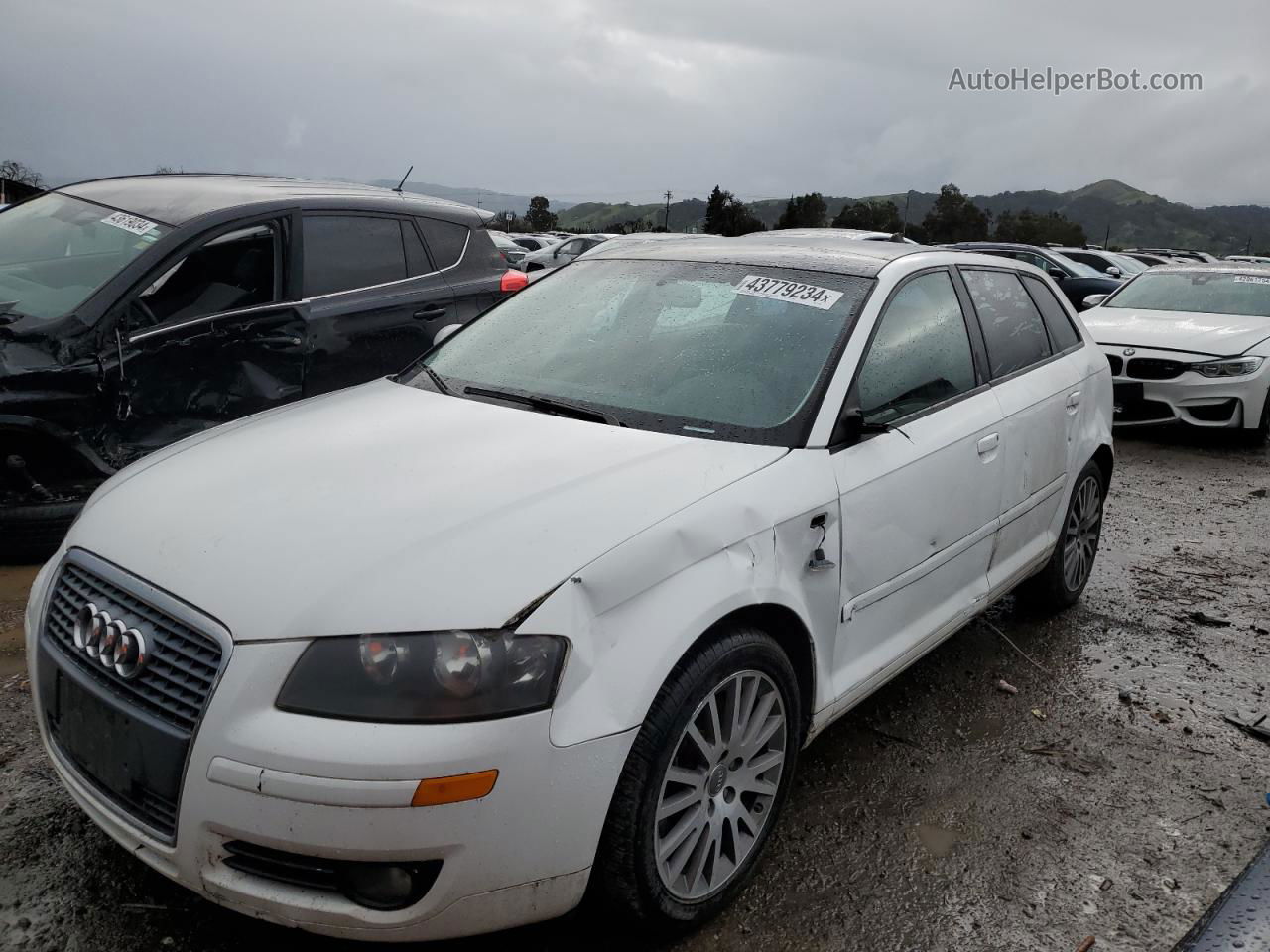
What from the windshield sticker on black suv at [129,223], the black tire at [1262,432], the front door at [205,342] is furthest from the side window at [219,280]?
the black tire at [1262,432]

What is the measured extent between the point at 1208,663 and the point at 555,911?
3240 millimetres

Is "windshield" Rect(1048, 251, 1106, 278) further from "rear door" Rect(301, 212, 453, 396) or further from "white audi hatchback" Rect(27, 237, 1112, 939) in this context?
"white audi hatchback" Rect(27, 237, 1112, 939)

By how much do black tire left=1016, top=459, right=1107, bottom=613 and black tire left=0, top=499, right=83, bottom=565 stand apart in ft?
13.2

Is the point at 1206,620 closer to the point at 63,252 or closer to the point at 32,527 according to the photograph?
the point at 32,527

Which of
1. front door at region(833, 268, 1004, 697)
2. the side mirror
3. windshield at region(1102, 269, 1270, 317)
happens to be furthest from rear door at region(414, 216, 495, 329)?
windshield at region(1102, 269, 1270, 317)

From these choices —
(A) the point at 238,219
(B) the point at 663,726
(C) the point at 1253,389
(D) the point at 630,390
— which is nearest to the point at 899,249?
(D) the point at 630,390

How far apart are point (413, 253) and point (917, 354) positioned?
3259 mm

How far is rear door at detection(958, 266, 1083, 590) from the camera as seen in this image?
3609mm

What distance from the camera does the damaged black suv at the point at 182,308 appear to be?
4211mm

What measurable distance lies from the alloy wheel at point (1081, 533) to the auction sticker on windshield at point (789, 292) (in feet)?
5.86

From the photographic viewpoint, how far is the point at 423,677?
1.88 m

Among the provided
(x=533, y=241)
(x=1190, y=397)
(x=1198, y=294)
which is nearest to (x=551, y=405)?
Result: (x=1190, y=397)

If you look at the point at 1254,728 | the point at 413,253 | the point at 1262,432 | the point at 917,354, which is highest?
the point at 413,253

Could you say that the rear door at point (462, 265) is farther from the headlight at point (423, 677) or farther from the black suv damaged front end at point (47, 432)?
the headlight at point (423, 677)
